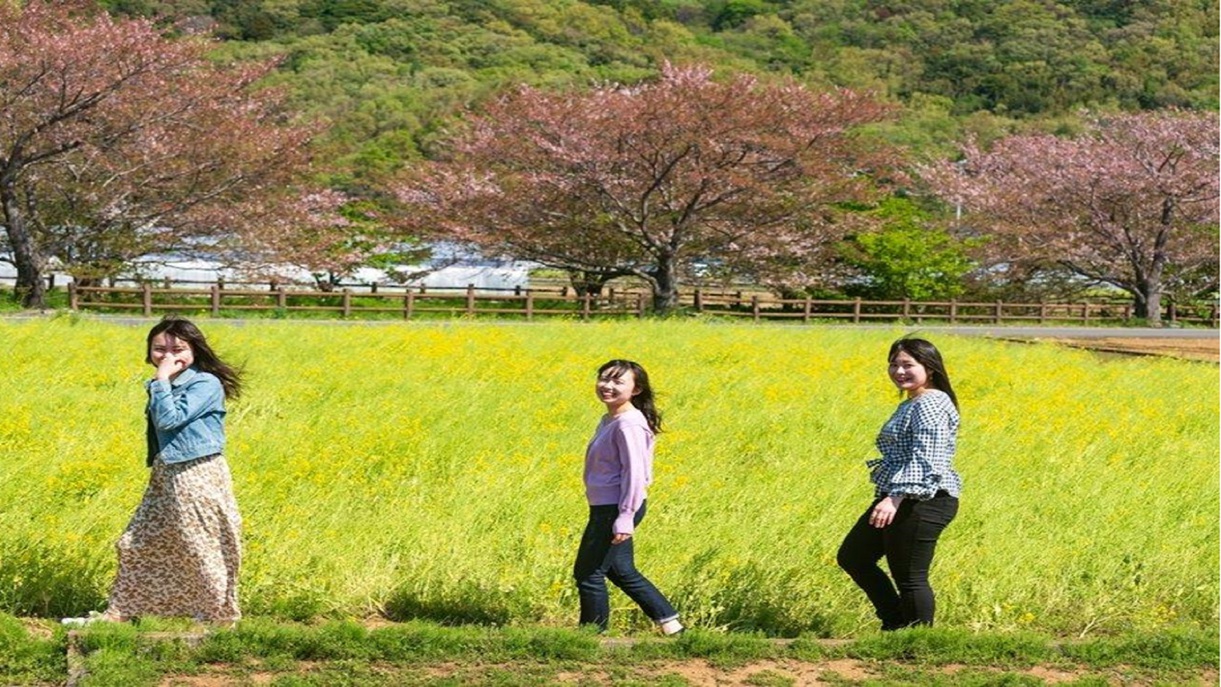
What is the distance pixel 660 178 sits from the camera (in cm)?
3172

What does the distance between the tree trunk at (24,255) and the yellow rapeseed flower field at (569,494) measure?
13.1 metres

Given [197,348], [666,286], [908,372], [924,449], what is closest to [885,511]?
[924,449]

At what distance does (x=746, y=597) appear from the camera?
20.6ft

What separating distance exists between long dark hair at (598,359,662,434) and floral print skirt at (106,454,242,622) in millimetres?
1622

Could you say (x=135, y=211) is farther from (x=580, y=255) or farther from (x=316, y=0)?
(x=316, y=0)

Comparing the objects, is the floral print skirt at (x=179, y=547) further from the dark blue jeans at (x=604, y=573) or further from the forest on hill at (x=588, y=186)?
the forest on hill at (x=588, y=186)

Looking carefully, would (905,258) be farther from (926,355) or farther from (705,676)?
(705,676)

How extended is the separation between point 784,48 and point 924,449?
330 ft

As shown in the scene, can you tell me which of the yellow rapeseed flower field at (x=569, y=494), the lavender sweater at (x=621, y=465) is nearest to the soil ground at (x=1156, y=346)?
the yellow rapeseed flower field at (x=569, y=494)

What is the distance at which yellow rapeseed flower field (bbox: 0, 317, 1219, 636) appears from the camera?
6.21 m

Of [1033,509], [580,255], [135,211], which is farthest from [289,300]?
[1033,509]

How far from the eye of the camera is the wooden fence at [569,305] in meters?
28.2

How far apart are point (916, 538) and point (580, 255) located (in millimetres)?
28477

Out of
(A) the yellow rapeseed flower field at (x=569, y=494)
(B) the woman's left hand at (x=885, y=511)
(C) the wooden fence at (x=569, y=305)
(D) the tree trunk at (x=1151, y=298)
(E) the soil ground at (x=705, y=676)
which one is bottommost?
(E) the soil ground at (x=705, y=676)
